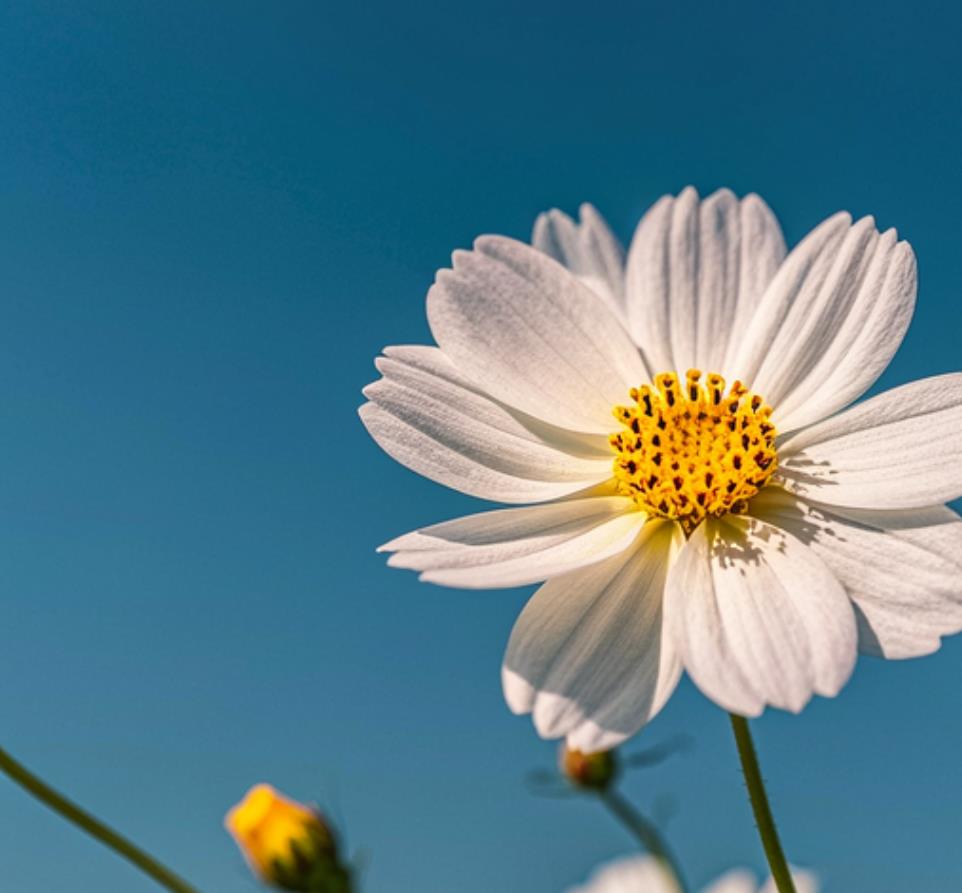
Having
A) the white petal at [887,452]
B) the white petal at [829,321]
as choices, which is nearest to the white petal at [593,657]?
the white petal at [887,452]

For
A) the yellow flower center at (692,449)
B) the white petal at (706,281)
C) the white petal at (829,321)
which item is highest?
the white petal at (706,281)

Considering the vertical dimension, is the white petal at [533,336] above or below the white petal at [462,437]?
above

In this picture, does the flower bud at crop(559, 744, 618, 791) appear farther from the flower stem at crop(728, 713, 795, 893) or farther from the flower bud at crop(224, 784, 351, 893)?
the flower stem at crop(728, 713, 795, 893)

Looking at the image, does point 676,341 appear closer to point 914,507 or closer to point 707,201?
point 707,201

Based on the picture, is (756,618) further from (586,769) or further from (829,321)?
(586,769)

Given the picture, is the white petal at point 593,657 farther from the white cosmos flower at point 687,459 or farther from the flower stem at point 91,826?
the flower stem at point 91,826

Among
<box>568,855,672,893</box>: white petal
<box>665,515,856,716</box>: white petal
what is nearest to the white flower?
<box>568,855,672,893</box>: white petal
